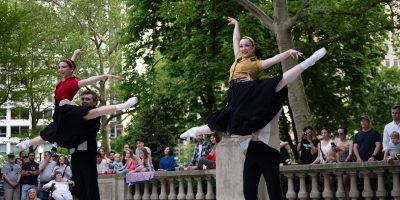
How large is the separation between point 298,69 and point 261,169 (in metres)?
1.24

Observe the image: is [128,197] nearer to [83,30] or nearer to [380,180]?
[380,180]

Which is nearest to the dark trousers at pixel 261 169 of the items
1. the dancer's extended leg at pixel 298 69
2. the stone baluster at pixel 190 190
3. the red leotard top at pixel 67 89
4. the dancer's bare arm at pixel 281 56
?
the dancer's extended leg at pixel 298 69

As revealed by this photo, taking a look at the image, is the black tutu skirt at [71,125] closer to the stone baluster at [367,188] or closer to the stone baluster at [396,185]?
the stone baluster at [367,188]

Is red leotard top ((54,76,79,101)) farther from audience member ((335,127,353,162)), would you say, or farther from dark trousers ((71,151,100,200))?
audience member ((335,127,353,162))

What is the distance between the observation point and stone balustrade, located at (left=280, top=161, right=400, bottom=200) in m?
12.0

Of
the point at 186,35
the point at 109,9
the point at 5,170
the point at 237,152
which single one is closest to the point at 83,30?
the point at 109,9

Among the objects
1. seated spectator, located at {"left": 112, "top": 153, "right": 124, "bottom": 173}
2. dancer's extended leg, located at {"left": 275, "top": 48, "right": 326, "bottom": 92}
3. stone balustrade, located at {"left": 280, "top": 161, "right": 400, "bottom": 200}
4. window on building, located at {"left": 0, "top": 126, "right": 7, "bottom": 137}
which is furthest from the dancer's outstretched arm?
window on building, located at {"left": 0, "top": 126, "right": 7, "bottom": 137}

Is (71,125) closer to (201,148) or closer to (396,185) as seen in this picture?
(396,185)

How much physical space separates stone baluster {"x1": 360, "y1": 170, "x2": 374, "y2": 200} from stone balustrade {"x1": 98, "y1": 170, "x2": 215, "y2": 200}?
3.30 meters

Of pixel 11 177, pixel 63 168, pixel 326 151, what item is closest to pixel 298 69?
pixel 326 151

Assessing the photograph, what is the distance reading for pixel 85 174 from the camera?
8.74 metres

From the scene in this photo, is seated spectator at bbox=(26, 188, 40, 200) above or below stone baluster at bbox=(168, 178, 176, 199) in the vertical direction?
below

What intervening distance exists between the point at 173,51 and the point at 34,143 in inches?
783

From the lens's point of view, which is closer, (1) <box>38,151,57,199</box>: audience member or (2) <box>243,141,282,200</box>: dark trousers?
(2) <box>243,141,282,200</box>: dark trousers
